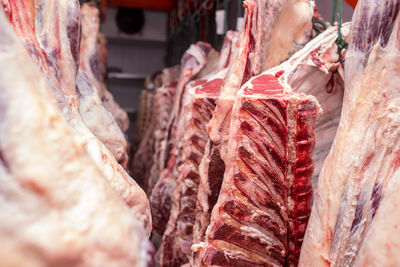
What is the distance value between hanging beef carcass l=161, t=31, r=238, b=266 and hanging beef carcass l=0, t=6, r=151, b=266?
0.97 metres

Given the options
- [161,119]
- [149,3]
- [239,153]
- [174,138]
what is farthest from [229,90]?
[149,3]

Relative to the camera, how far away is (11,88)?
0.47 m

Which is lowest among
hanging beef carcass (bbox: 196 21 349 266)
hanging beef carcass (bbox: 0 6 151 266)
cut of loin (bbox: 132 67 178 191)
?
cut of loin (bbox: 132 67 178 191)

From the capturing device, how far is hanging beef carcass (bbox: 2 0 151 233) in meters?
0.79

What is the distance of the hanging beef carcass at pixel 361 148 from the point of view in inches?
36.2

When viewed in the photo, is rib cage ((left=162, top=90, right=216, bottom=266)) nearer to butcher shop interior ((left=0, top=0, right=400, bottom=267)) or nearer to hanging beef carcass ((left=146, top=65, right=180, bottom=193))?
butcher shop interior ((left=0, top=0, right=400, bottom=267))

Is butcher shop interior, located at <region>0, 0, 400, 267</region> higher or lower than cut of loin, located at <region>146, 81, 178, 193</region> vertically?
higher

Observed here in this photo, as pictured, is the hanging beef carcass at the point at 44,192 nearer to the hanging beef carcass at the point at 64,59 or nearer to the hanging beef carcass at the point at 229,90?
the hanging beef carcass at the point at 64,59

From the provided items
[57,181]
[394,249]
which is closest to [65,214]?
[57,181]

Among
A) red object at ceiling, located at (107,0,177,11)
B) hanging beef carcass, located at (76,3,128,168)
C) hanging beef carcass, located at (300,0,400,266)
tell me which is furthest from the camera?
red object at ceiling, located at (107,0,177,11)

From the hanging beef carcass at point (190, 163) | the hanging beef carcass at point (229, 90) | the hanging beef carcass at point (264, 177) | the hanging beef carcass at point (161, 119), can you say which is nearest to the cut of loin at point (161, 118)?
the hanging beef carcass at point (161, 119)

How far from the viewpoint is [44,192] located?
0.47 meters

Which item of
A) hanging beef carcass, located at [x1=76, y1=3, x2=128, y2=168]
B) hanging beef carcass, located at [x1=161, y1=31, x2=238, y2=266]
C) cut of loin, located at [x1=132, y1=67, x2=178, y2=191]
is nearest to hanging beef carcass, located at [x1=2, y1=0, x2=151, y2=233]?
hanging beef carcass, located at [x1=76, y1=3, x2=128, y2=168]

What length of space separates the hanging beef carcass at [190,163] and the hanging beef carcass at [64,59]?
0.54 m
